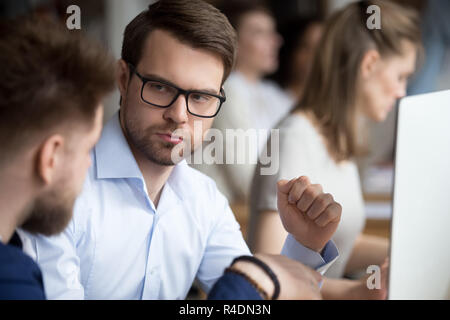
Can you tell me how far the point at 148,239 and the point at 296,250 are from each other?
0.16m

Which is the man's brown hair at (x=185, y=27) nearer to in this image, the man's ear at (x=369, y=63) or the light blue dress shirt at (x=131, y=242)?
the light blue dress shirt at (x=131, y=242)

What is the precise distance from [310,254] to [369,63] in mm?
462

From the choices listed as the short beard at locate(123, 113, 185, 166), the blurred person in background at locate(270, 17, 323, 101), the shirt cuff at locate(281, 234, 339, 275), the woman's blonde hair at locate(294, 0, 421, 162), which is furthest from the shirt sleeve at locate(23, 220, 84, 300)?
the blurred person in background at locate(270, 17, 323, 101)

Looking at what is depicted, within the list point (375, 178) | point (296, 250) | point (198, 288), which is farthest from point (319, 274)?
point (375, 178)

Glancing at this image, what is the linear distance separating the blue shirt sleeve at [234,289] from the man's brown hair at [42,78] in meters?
0.19

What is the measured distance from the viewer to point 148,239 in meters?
0.55

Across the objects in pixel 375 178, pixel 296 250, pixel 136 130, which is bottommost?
pixel 375 178

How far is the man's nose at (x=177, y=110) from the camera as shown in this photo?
515 millimetres

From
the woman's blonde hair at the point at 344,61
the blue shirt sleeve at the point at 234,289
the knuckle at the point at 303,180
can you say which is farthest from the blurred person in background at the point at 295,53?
the blue shirt sleeve at the point at 234,289

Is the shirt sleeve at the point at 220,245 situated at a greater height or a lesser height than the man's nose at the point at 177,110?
lesser

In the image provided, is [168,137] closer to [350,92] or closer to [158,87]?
[158,87]

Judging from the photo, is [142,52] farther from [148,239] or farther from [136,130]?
[148,239]

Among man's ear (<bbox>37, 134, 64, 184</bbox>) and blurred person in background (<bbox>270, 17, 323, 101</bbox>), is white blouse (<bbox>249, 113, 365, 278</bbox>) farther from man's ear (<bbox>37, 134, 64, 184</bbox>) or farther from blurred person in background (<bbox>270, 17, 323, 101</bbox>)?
blurred person in background (<bbox>270, 17, 323, 101</bbox>)

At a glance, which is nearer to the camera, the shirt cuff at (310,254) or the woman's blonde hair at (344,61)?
the shirt cuff at (310,254)
